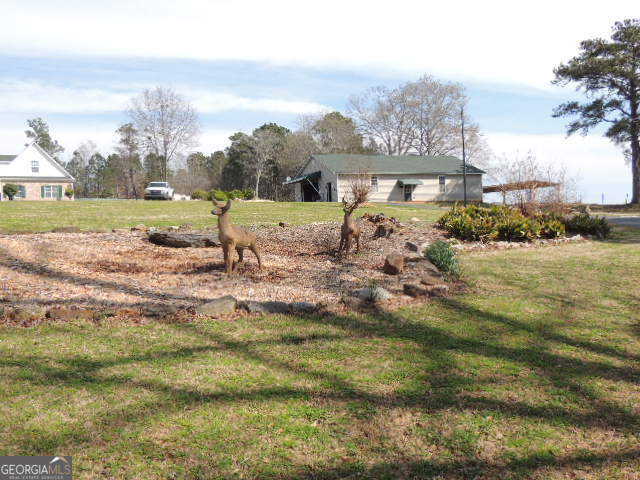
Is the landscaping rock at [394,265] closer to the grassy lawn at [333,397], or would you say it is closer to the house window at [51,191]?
the grassy lawn at [333,397]

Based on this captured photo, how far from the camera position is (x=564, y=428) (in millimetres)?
3383

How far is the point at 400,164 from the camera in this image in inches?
1582

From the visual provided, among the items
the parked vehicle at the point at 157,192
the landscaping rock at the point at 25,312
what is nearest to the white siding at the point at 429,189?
the parked vehicle at the point at 157,192

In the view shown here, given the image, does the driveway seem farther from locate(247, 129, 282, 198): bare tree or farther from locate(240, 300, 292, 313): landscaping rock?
locate(247, 129, 282, 198): bare tree

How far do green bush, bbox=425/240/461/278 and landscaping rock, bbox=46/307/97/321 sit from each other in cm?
536

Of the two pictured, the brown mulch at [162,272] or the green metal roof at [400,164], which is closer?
the brown mulch at [162,272]

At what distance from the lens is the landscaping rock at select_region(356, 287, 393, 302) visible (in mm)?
6219

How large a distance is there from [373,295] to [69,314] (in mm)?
3633

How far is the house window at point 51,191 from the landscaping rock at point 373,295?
46.1 meters

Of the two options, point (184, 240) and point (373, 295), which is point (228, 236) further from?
point (184, 240)

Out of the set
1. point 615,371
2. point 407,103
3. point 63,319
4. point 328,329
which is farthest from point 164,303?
point 407,103

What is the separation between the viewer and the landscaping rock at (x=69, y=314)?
5.15 meters

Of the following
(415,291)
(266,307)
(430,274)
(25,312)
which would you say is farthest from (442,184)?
(25,312)

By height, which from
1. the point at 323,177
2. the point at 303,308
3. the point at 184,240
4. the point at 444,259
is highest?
the point at 323,177
